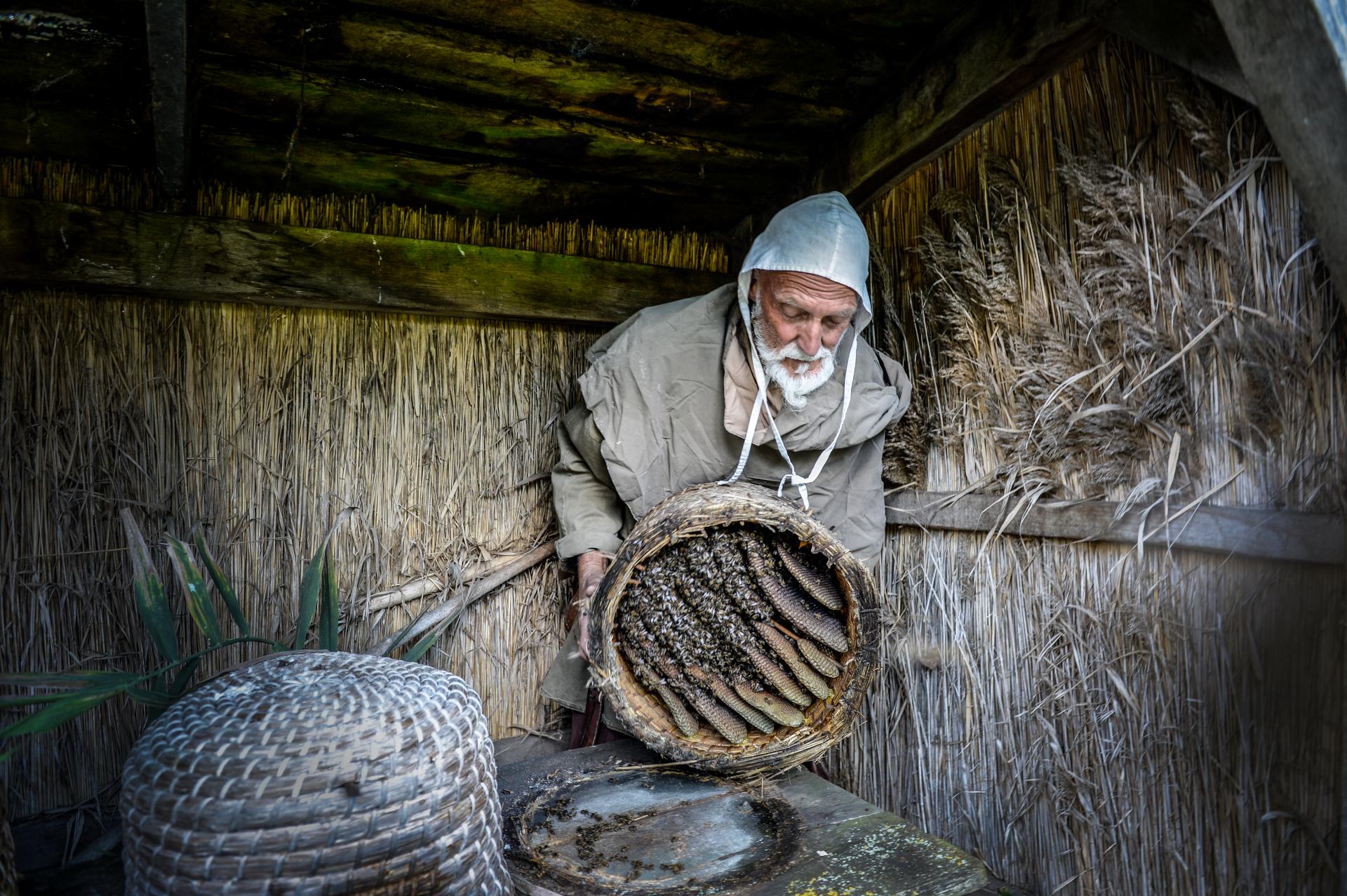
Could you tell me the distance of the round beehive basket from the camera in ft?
6.20

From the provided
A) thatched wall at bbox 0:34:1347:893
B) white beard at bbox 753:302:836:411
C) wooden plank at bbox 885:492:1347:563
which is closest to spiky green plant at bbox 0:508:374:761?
thatched wall at bbox 0:34:1347:893

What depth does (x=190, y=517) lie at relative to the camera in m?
2.43

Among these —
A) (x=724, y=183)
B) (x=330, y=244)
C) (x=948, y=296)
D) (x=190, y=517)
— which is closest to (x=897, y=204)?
(x=948, y=296)

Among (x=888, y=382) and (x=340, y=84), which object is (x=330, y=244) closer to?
(x=340, y=84)

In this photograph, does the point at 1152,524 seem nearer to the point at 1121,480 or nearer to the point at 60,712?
the point at 1121,480

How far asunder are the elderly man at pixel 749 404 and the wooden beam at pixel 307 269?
0.40 metres

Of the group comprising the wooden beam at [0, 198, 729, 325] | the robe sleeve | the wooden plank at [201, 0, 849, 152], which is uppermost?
the wooden plank at [201, 0, 849, 152]

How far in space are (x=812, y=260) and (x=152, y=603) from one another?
177 centimetres

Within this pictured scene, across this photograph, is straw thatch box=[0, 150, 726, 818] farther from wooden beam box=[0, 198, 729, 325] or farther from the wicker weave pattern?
the wicker weave pattern

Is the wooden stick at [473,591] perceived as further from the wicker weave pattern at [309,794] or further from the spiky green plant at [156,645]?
the wicker weave pattern at [309,794]

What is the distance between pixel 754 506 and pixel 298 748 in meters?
1.12

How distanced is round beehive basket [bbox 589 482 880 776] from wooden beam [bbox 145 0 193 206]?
54.7 inches

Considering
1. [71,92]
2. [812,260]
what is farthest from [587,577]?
[71,92]

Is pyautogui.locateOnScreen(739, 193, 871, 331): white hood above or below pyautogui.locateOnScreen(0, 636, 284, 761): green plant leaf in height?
above
